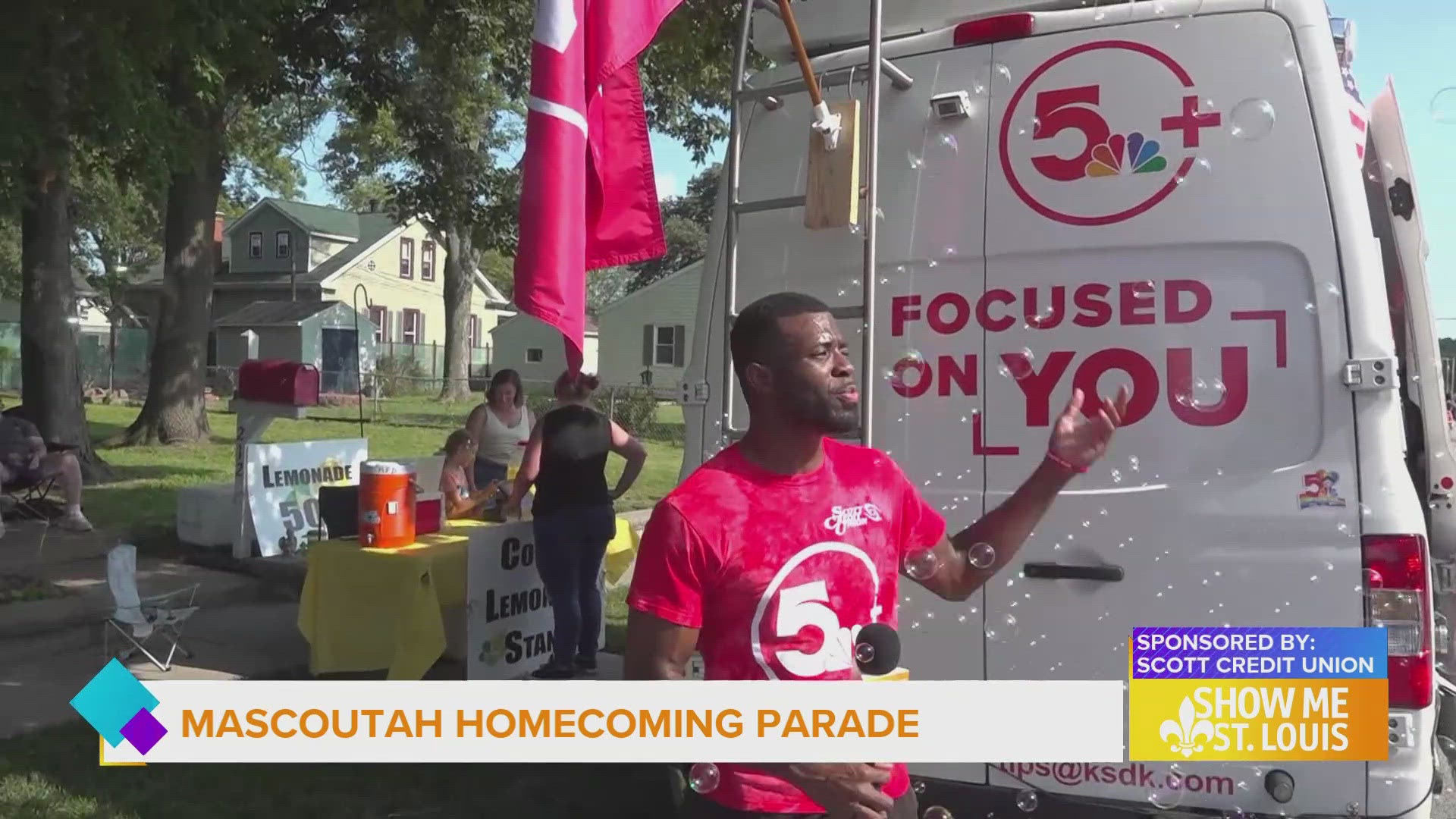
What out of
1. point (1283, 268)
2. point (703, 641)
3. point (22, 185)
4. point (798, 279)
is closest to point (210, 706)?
point (703, 641)

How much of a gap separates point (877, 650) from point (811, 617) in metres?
0.15

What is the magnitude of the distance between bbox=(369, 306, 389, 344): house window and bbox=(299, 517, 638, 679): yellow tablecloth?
42.2 meters

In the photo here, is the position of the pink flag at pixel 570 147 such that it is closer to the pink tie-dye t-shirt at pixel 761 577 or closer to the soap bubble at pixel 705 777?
the pink tie-dye t-shirt at pixel 761 577

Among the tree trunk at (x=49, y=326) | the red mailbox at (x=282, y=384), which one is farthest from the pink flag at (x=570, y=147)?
the tree trunk at (x=49, y=326)

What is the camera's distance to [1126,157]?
3.23 m

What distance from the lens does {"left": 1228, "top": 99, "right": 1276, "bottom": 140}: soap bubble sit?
3.09 meters

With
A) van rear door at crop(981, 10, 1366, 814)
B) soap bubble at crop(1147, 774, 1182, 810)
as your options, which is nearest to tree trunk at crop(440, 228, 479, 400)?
van rear door at crop(981, 10, 1366, 814)

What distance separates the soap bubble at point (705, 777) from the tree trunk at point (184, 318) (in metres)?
16.6

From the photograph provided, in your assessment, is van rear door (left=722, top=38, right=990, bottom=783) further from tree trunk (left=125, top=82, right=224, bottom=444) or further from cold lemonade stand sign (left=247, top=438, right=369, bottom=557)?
tree trunk (left=125, top=82, right=224, bottom=444)

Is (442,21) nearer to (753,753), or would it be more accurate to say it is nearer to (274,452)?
(274,452)

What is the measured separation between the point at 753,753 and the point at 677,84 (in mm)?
12126

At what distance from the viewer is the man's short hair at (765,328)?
2426 millimetres

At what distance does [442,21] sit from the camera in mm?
12734

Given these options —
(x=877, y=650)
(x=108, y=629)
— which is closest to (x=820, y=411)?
(x=877, y=650)
